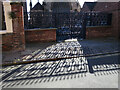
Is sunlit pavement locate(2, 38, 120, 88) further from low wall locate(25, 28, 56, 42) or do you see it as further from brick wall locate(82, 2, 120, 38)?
brick wall locate(82, 2, 120, 38)

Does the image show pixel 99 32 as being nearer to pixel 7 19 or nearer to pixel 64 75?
pixel 64 75

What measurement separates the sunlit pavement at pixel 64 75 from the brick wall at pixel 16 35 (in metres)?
1.96

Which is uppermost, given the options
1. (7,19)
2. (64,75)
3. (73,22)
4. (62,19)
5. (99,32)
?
(62,19)

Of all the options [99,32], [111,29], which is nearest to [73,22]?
[99,32]

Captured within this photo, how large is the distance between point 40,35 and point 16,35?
274 cm

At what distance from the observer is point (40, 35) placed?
8.43 meters

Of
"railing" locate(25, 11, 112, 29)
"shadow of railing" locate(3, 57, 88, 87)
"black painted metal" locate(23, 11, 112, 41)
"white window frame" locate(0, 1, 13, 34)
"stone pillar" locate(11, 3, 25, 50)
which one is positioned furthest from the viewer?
"black painted metal" locate(23, 11, 112, 41)

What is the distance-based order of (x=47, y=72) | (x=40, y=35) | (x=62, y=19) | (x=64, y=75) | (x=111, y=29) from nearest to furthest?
(x=64, y=75), (x=47, y=72), (x=40, y=35), (x=62, y=19), (x=111, y=29)

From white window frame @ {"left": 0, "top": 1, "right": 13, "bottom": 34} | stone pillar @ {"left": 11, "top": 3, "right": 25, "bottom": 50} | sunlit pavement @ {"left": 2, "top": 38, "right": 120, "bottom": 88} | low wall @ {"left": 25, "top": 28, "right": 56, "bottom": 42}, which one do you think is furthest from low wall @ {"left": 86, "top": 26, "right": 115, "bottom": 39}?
white window frame @ {"left": 0, "top": 1, "right": 13, "bottom": 34}

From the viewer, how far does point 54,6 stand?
23.7 meters

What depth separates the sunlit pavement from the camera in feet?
10.3

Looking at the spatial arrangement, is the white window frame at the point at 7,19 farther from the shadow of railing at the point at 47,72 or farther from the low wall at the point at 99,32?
the low wall at the point at 99,32

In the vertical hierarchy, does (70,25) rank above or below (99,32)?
above

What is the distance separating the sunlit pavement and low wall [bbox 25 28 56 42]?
4.11m
